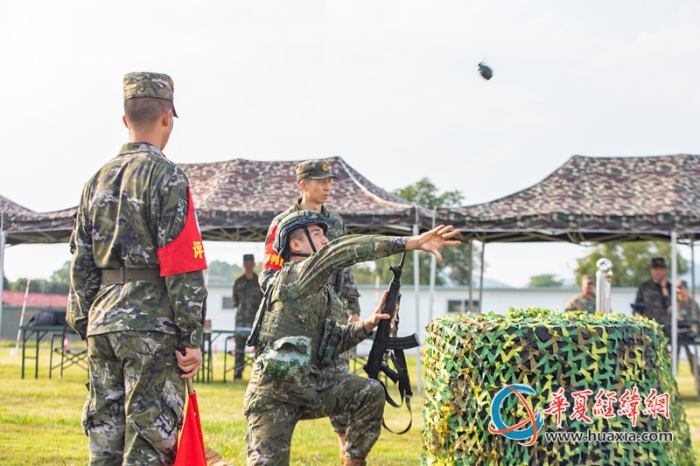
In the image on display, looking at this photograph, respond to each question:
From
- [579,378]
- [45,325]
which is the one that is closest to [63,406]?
[45,325]

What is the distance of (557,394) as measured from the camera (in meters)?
4.27

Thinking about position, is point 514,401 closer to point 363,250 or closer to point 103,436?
point 363,250

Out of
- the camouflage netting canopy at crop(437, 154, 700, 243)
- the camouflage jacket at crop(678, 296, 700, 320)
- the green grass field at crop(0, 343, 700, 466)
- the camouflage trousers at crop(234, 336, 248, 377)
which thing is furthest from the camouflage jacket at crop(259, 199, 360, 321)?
the camouflage jacket at crop(678, 296, 700, 320)

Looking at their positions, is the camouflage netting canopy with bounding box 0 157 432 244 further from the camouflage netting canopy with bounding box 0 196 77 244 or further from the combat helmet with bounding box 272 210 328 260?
the combat helmet with bounding box 272 210 328 260

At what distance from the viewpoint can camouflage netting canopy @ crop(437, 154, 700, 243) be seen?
39.5 ft

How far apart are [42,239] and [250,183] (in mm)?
4864

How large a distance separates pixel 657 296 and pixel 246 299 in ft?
24.2

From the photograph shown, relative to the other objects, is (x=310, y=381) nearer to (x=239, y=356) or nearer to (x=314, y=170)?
(x=314, y=170)

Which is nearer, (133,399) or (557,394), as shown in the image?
(133,399)

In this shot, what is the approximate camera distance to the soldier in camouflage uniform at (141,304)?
3.51 meters

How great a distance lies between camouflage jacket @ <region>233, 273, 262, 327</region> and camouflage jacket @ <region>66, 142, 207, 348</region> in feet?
33.8

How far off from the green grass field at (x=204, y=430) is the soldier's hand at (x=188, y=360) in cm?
272

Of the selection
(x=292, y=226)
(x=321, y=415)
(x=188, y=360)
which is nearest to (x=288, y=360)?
(x=321, y=415)

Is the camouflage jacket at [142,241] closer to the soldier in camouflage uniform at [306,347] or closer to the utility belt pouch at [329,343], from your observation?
the soldier in camouflage uniform at [306,347]
